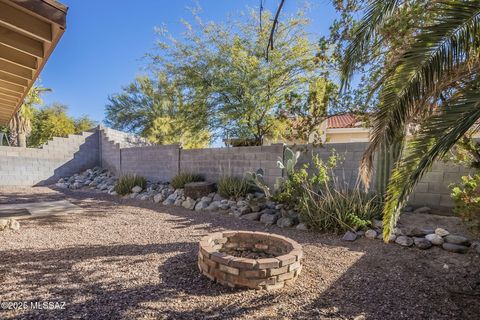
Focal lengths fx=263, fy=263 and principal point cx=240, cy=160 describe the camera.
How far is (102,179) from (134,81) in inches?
359

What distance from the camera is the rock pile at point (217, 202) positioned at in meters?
5.51

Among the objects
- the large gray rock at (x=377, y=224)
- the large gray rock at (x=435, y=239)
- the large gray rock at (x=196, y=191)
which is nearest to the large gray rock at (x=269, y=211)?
the large gray rock at (x=377, y=224)

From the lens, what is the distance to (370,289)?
2730mm

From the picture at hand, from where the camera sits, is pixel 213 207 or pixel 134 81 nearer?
pixel 213 207

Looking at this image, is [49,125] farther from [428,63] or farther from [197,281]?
[428,63]

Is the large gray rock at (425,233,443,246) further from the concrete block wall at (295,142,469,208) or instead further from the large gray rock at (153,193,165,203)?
the large gray rock at (153,193,165,203)

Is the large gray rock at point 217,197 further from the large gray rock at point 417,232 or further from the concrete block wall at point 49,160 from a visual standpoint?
the concrete block wall at point 49,160

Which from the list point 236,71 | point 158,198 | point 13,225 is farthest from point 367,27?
point 158,198

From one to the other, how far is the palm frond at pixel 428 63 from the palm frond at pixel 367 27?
654 millimetres

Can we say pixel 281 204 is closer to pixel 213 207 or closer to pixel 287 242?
pixel 213 207

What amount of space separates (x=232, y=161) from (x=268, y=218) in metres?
3.06

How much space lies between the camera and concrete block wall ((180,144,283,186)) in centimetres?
728

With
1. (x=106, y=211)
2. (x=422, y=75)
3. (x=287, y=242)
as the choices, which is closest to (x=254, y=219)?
(x=287, y=242)

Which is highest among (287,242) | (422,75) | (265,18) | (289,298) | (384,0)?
(265,18)
